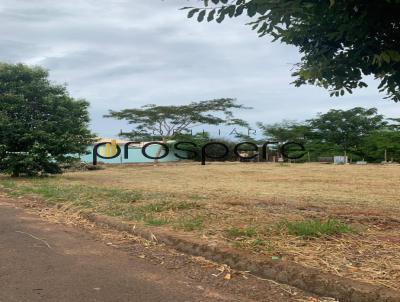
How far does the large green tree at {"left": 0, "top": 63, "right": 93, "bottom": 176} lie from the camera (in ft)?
55.0

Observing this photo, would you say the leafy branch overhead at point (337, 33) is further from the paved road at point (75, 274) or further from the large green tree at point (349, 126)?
the large green tree at point (349, 126)

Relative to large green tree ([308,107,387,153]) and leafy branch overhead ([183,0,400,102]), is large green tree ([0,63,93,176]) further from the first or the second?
large green tree ([308,107,387,153])

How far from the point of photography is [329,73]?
4.70 meters

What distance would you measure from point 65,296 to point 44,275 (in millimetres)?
709

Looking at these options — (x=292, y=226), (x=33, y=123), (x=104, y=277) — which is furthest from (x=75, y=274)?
(x=33, y=123)

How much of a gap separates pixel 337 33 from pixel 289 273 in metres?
2.18

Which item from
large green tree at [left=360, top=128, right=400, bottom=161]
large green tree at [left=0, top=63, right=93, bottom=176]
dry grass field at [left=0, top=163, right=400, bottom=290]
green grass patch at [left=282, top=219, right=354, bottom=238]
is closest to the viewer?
dry grass field at [left=0, top=163, right=400, bottom=290]

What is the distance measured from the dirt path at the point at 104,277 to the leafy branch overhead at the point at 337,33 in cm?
213

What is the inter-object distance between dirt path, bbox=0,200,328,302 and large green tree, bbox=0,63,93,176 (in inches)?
452

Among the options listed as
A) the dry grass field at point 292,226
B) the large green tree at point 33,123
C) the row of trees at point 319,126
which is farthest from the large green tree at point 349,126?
the dry grass field at point 292,226

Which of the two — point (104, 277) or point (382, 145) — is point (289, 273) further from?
point (382, 145)

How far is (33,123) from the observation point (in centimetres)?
1733

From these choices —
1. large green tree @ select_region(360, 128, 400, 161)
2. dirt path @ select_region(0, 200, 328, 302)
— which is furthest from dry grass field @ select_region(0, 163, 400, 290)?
large green tree @ select_region(360, 128, 400, 161)

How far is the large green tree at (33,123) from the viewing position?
1677 centimetres
